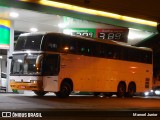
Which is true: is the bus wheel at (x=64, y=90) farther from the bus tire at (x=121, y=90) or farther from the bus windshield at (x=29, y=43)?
the bus tire at (x=121, y=90)

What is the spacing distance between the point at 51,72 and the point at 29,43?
198 cm

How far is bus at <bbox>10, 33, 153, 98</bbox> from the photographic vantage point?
73.6ft

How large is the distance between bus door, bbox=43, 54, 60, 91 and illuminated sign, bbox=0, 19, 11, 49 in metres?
8.14

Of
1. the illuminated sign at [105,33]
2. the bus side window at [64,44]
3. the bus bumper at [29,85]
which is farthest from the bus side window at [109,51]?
the bus bumper at [29,85]

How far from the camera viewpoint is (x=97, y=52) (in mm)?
25578

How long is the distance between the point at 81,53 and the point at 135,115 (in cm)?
1016

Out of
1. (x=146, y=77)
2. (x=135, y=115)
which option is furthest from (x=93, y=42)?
(x=135, y=115)

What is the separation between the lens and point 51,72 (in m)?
22.6

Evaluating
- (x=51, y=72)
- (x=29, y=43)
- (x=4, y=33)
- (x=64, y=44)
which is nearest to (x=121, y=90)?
(x=64, y=44)

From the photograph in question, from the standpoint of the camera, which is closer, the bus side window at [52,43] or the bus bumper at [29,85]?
the bus bumper at [29,85]

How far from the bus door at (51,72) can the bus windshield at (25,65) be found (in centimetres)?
44

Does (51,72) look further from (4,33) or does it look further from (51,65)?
(4,33)

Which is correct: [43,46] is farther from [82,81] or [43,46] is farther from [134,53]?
[134,53]

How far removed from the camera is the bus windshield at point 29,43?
22569mm
